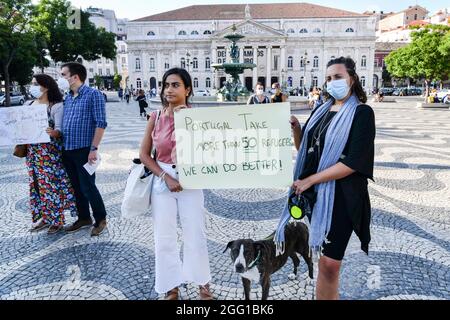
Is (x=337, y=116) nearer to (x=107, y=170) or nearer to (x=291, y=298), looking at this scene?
(x=291, y=298)

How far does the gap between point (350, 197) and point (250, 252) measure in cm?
84

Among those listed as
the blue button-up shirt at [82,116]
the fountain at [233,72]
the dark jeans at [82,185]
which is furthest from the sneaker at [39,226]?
the fountain at [233,72]

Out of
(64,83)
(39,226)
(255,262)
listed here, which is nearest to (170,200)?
(255,262)

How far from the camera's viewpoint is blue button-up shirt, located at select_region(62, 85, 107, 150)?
12.7 feet

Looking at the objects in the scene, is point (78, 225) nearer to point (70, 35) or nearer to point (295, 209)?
point (295, 209)

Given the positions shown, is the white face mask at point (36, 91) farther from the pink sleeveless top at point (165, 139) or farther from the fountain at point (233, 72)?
the fountain at point (233, 72)

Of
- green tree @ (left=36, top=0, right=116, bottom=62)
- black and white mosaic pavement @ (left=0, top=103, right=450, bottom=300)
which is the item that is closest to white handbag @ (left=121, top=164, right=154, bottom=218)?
black and white mosaic pavement @ (left=0, top=103, right=450, bottom=300)

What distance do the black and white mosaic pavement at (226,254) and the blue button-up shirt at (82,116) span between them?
48.6 inches


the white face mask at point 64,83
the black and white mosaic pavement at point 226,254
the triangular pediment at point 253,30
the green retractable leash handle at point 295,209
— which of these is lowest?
the black and white mosaic pavement at point 226,254

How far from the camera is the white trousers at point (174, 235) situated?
2.67 m

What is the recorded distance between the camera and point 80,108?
12.7ft

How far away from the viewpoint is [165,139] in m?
2.62

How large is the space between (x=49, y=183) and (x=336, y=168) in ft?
11.7
